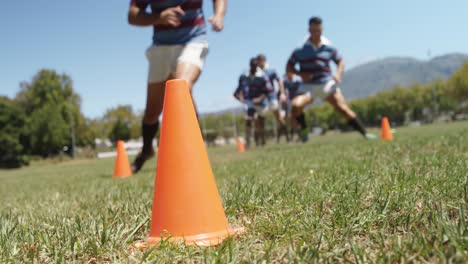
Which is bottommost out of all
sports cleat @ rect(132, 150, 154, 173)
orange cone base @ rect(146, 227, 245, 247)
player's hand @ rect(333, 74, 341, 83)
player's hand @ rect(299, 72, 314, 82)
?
orange cone base @ rect(146, 227, 245, 247)

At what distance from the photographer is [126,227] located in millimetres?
2381

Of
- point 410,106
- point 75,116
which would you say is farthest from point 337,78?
point 410,106

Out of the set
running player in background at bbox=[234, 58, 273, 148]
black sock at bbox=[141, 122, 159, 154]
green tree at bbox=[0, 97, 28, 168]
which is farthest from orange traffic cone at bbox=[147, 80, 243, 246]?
green tree at bbox=[0, 97, 28, 168]

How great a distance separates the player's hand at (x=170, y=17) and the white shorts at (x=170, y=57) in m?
0.32

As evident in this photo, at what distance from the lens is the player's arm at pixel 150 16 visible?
4.99 meters

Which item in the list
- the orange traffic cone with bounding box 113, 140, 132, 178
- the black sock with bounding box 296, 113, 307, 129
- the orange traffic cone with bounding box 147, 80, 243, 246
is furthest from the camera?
the black sock with bounding box 296, 113, 307, 129

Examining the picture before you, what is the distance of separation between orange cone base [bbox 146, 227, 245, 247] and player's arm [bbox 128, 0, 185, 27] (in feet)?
10.9

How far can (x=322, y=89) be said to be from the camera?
33.3 feet

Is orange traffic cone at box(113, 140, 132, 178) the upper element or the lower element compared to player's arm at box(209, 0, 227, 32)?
lower

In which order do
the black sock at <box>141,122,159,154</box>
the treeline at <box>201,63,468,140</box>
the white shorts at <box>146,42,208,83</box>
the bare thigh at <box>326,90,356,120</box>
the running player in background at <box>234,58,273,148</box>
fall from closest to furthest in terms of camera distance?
1. the white shorts at <box>146,42,208,83</box>
2. the black sock at <box>141,122,159,154</box>
3. the bare thigh at <box>326,90,356,120</box>
4. the running player in background at <box>234,58,273,148</box>
5. the treeline at <box>201,63,468,140</box>

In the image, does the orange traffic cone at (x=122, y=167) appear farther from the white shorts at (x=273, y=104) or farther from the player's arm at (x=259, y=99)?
the white shorts at (x=273, y=104)

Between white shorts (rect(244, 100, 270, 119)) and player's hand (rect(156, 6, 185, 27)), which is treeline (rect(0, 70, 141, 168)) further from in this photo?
player's hand (rect(156, 6, 185, 27))

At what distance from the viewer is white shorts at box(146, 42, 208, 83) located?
518 cm

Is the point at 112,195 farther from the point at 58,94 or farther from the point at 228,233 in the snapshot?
the point at 58,94
